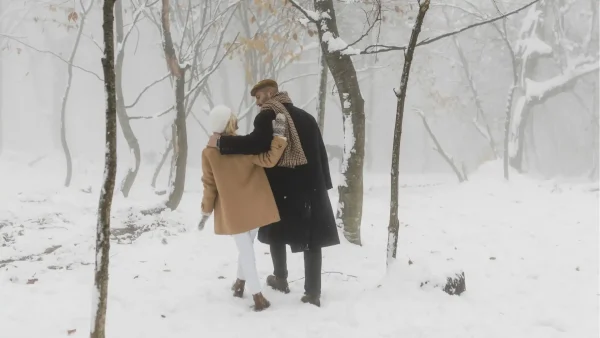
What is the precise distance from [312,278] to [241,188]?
101 centimetres

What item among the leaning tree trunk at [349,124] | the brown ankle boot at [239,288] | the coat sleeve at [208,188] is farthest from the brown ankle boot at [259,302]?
the leaning tree trunk at [349,124]

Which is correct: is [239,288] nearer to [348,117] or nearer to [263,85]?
[263,85]

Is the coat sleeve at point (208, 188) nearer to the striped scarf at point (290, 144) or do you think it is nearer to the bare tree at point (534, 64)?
the striped scarf at point (290, 144)

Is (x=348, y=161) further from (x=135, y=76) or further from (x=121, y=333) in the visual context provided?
(x=135, y=76)

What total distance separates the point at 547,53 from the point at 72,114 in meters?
49.4

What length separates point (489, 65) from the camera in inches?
1120

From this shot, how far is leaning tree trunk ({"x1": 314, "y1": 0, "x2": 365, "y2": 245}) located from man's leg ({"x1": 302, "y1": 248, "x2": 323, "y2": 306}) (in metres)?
2.21

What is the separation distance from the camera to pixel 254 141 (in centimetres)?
376

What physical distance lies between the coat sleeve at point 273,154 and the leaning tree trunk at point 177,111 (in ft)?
16.0

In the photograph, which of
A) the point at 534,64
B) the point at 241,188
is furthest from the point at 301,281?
the point at 534,64

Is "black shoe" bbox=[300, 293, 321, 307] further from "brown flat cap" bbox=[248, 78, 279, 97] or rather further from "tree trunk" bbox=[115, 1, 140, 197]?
"tree trunk" bbox=[115, 1, 140, 197]

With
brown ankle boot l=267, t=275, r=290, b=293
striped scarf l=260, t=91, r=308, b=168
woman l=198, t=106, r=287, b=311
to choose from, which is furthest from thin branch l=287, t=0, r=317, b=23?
brown ankle boot l=267, t=275, r=290, b=293

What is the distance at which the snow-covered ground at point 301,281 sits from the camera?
3672mm

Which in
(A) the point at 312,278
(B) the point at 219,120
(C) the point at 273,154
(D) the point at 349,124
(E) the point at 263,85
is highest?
(E) the point at 263,85
